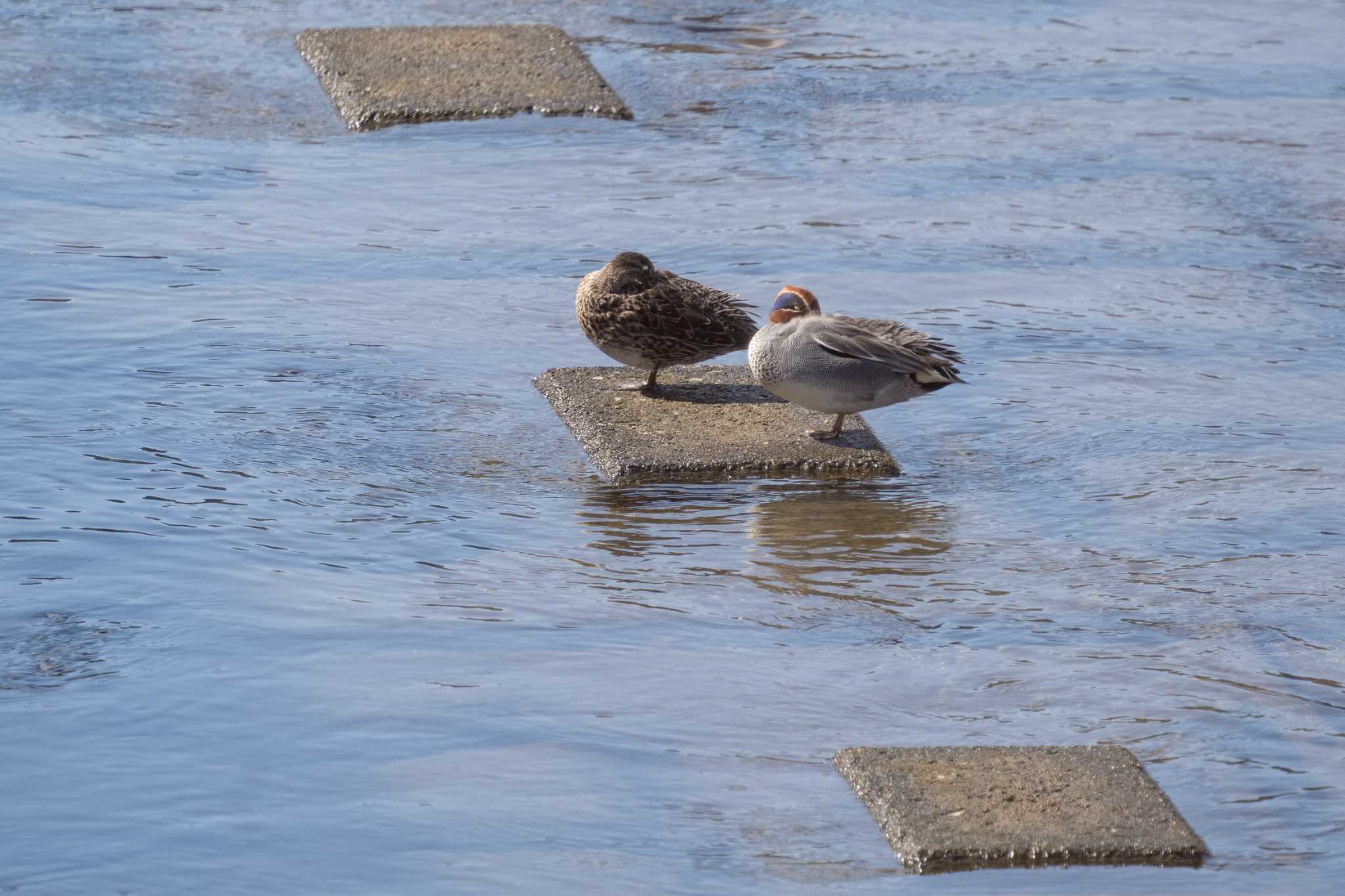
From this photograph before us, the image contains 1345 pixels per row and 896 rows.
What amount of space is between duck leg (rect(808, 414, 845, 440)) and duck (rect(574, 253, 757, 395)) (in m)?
0.45

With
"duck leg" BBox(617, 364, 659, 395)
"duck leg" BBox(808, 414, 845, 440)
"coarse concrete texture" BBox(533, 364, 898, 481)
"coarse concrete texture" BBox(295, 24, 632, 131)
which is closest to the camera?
"coarse concrete texture" BBox(533, 364, 898, 481)

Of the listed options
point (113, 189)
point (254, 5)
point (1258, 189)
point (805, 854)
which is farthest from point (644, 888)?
point (254, 5)

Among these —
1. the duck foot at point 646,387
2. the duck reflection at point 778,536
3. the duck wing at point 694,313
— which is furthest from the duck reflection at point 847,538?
the duck foot at point 646,387

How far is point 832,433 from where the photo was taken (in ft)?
22.4

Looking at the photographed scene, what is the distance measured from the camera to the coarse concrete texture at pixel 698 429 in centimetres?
653

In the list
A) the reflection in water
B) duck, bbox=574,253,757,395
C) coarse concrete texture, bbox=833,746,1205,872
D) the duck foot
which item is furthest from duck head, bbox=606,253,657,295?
coarse concrete texture, bbox=833,746,1205,872

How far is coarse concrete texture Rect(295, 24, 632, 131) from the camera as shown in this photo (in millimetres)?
10617

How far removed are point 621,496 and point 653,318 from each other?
0.95 metres

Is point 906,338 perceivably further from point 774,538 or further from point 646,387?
point 774,538

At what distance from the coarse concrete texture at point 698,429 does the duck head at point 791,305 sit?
0.42 metres

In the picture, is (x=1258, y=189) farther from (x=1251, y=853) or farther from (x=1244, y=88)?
(x=1251, y=853)

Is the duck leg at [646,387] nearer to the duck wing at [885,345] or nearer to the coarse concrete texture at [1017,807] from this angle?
the duck wing at [885,345]

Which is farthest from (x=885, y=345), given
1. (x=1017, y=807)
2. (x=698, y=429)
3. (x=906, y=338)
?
(x=1017, y=807)

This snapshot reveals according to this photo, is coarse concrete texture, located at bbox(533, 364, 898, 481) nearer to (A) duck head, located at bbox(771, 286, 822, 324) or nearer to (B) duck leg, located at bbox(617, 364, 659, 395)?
(B) duck leg, located at bbox(617, 364, 659, 395)
